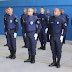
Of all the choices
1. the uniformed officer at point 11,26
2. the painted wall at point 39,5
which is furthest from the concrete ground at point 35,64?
the painted wall at point 39,5

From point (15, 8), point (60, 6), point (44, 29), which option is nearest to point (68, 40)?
point (60, 6)

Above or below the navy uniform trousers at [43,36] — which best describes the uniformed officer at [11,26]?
above

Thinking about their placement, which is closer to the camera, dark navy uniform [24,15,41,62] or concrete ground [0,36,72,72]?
concrete ground [0,36,72,72]

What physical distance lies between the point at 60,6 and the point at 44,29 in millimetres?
2902

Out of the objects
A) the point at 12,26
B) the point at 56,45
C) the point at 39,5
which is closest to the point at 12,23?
the point at 12,26

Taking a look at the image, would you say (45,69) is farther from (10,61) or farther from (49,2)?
(49,2)

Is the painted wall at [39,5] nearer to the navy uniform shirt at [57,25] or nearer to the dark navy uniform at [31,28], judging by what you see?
the dark navy uniform at [31,28]

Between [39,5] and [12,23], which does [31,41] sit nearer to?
[12,23]

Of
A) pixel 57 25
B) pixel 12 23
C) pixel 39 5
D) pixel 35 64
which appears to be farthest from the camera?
pixel 39 5

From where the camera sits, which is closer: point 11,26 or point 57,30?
point 57,30

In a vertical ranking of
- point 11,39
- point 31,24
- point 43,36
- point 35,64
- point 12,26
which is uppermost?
point 31,24

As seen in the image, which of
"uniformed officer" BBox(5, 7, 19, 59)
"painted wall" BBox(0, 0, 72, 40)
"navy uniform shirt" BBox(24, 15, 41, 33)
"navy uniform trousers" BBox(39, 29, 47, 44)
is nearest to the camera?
"navy uniform shirt" BBox(24, 15, 41, 33)

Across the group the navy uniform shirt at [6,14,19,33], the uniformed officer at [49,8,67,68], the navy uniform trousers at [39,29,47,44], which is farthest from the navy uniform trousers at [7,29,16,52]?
the navy uniform trousers at [39,29,47,44]

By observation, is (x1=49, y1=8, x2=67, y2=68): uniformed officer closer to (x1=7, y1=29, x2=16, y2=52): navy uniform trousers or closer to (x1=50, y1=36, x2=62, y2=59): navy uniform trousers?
(x1=50, y1=36, x2=62, y2=59): navy uniform trousers
